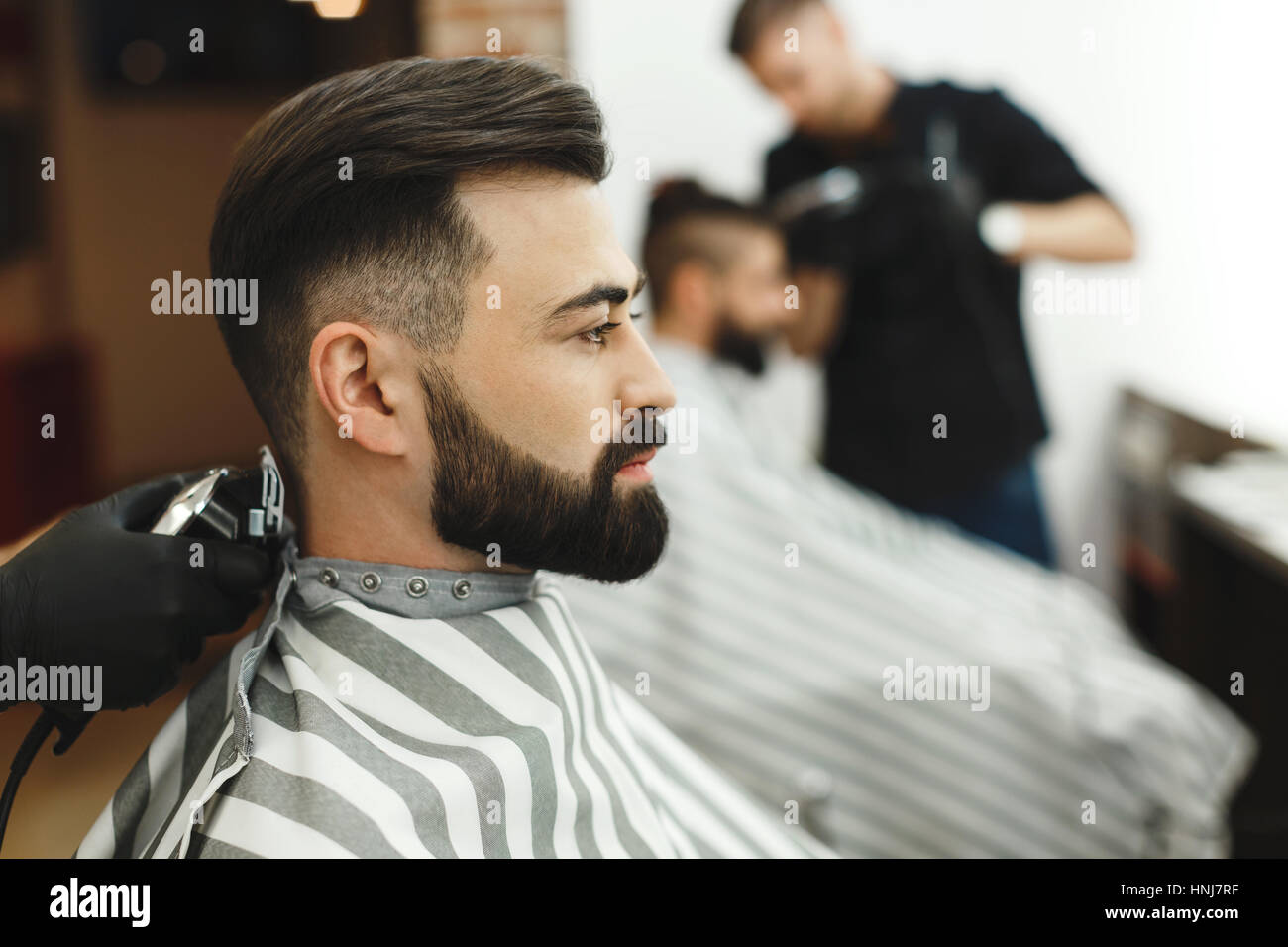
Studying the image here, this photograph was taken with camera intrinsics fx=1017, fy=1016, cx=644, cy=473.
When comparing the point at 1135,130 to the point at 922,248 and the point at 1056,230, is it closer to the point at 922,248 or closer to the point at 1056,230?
the point at 1056,230

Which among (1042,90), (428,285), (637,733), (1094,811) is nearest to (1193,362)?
(1042,90)

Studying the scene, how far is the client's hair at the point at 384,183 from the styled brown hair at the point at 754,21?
1.83m

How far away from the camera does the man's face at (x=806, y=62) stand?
7.99 feet

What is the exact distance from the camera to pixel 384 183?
0.79 m

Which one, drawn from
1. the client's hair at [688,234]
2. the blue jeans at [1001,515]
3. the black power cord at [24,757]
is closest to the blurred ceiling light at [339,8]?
the client's hair at [688,234]

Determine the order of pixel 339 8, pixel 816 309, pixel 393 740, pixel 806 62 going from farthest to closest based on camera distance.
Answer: pixel 816 309, pixel 806 62, pixel 339 8, pixel 393 740

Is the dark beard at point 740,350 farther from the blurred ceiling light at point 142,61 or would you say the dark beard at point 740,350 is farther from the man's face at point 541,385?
the blurred ceiling light at point 142,61

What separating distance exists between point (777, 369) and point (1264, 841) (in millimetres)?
1619

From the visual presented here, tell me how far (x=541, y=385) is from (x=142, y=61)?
3.15m

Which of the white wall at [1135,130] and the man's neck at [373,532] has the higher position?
the white wall at [1135,130]

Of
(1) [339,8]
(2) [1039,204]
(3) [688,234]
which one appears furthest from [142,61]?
(2) [1039,204]

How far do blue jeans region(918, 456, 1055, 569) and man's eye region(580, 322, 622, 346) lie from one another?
1.96 m

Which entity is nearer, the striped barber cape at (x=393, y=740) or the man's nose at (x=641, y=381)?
the striped barber cape at (x=393, y=740)

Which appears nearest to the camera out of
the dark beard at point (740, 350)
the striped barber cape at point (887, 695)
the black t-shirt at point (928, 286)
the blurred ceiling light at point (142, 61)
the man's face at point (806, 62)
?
the striped barber cape at point (887, 695)
